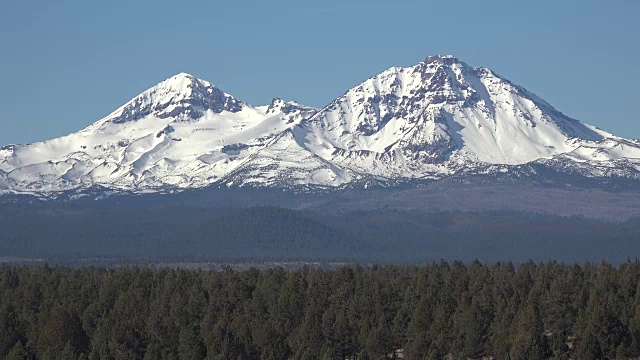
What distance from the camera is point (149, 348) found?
6009 inches

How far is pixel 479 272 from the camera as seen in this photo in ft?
652

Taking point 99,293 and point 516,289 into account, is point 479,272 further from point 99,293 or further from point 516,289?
point 99,293

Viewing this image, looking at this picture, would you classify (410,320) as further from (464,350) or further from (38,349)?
(38,349)

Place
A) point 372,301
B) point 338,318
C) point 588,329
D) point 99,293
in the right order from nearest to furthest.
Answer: point 588,329
point 338,318
point 372,301
point 99,293

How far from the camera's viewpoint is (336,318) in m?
165

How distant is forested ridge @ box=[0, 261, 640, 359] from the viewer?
15262 cm

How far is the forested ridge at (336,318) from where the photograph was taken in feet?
501

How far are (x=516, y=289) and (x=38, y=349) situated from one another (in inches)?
2157

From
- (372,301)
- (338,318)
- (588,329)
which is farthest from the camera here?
(372,301)

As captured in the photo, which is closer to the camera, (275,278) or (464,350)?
(464,350)

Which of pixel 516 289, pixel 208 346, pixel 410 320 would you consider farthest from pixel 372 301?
pixel 208 346

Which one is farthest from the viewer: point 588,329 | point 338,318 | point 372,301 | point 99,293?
point 99,293

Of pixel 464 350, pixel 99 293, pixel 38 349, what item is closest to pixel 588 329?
pixel 464 350

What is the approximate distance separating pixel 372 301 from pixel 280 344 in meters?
22.5
